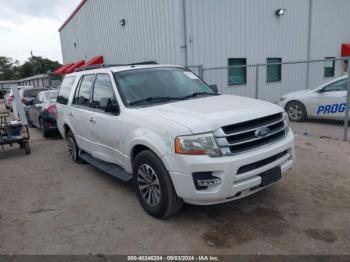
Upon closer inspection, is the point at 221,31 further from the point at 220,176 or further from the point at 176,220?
the point at 220,176

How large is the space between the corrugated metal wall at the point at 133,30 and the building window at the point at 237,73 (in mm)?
2572

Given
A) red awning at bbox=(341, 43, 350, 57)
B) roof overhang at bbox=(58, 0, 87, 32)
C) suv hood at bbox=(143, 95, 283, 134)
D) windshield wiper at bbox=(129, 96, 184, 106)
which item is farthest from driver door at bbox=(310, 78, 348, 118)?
roof overhang at bbox=(58, 0, 87, 32)

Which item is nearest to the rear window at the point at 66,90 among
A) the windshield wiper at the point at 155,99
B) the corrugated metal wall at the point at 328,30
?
the windshield wiper at the point at 155,99

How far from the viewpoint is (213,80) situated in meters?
12.6

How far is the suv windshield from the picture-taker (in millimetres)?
4266

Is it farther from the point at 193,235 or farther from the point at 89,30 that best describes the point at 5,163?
the point at 89,30

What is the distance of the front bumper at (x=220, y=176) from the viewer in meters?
3.13

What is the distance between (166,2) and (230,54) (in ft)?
11.2

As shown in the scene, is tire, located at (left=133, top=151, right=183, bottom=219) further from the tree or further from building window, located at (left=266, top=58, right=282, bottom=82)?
the tree

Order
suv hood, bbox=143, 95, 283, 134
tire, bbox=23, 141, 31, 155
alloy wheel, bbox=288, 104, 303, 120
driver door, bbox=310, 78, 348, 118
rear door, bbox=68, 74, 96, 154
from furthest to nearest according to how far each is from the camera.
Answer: alloy wheel, bbox=288, 104, 303, 120, driver door, bbox=310, 78, 348, 118, tire, bbox=23, 141, 31, 155, rear door, bbox=68, 74, 96, 154, suv hood, bbox=143, 95, 283, 134

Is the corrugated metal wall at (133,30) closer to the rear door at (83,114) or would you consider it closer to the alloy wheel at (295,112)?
the alloy wheel at (295,112)

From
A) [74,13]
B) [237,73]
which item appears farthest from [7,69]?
[237,73]

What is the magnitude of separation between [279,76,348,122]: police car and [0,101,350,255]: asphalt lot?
11.5ft

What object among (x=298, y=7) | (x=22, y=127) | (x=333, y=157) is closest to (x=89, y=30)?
(x=298, y=7)
